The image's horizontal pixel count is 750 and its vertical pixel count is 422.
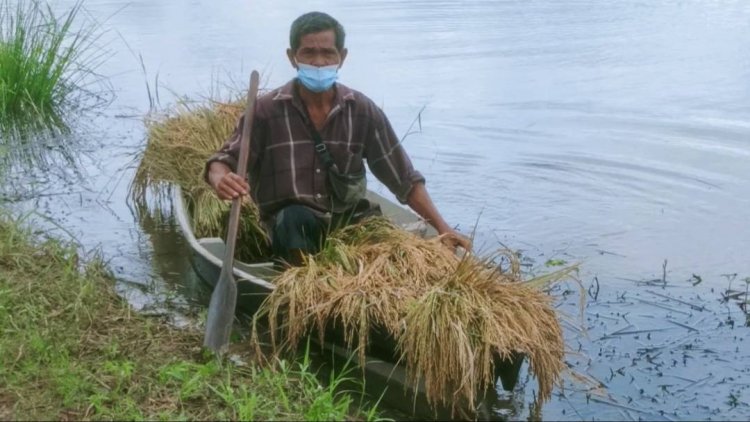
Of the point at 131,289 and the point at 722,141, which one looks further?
the point at 722,141

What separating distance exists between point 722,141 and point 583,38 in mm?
4873

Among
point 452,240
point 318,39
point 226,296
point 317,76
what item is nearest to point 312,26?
point 318,39

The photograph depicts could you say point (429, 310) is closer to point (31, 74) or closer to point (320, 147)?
point (320, 147)

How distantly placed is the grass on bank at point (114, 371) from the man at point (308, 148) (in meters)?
0.69

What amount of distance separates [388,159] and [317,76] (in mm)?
571

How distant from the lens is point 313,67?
5.22 meters

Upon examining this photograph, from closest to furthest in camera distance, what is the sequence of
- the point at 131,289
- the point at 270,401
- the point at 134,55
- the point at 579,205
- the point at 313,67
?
the point at 270,401
the point at 313,67
the point at 131,289
the point at 579,205
the point at 134,55

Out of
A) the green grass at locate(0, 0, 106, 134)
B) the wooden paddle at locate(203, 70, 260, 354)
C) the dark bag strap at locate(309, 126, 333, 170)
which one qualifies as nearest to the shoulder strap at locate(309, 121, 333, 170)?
the dark bag strap at locate(309, 126, 333, 170)

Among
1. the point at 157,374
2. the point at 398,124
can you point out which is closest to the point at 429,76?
the point at 398,124

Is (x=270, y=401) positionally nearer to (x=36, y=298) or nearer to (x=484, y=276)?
(x=484, y=276)

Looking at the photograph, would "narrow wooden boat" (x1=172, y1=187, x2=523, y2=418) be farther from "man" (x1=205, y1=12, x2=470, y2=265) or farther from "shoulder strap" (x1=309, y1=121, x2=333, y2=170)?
"shoulder strap" (x1=309, y1=121, x2=333, y2=170)

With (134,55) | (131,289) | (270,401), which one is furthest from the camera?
(134,55)

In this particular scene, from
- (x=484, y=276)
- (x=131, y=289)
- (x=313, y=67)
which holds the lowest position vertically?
(x=131, y=289)

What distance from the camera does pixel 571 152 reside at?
9.48 meters
